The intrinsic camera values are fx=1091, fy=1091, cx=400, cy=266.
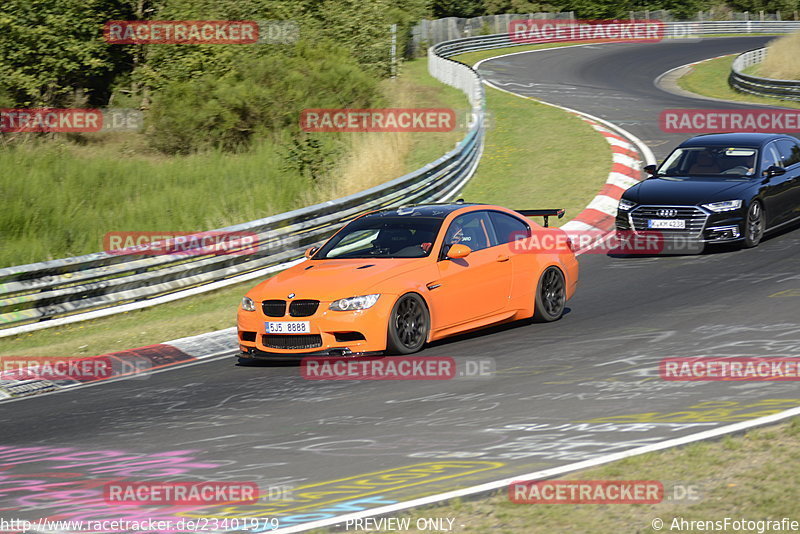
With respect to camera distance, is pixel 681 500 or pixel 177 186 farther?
pixel 177 186

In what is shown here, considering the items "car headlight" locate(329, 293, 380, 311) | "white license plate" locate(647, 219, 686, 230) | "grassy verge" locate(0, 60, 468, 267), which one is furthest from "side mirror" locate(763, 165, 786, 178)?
"car headlight" locate(329, 293, 380, 311)

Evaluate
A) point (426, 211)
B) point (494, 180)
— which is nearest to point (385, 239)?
point (426, 211)

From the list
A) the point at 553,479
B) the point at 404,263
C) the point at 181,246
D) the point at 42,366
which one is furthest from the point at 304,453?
the point at 181,246

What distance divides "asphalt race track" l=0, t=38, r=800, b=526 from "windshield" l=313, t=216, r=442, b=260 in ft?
3.65

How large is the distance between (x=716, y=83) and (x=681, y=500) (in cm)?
3900

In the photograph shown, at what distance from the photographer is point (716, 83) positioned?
4234 centimetres

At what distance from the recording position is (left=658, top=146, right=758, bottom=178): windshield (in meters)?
16.7

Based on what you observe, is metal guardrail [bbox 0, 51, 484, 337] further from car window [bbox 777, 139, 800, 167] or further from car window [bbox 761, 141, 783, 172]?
car window [bbox 777, 139, 800, 167]

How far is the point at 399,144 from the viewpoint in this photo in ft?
81.9

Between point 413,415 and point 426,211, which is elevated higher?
point 426,211

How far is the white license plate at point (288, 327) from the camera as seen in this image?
34.1ft

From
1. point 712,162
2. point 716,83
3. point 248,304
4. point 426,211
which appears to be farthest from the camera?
point 716,83

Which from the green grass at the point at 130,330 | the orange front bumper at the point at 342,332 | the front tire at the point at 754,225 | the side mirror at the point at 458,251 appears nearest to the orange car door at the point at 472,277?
the side mirror at the point at 458,251

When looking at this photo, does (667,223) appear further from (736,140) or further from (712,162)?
(736,140)
